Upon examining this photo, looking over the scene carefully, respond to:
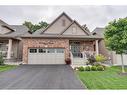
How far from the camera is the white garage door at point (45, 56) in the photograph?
2023 cm

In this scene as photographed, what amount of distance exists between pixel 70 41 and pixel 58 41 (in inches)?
78.1

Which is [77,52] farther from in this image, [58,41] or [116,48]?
[116,48]

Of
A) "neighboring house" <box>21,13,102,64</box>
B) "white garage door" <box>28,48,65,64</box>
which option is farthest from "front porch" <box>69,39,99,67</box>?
"white garage door" <box>28,48,65,64</box>

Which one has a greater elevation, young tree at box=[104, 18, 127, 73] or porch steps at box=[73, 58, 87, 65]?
young tree at box=[104, 18, 127, 73]

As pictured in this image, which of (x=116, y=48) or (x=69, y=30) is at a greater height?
(x=69, y=30)

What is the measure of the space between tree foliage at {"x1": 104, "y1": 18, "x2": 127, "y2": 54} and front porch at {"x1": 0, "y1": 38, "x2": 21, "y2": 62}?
13.3 m

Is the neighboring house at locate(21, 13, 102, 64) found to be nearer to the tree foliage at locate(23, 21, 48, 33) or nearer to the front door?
the front door

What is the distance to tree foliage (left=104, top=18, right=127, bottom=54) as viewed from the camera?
1250cm

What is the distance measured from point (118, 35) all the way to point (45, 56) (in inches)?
408

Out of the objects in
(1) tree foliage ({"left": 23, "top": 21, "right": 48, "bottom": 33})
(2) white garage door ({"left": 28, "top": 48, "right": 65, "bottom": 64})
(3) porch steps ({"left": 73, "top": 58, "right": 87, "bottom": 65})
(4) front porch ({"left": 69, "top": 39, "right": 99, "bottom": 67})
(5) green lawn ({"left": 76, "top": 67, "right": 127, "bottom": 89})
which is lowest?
(5) green lawn ({"left": 76, "top": 67, "right": 127, "bottom": 89})

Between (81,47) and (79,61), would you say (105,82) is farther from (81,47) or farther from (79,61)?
(81,47)

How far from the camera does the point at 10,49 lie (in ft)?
68.3
